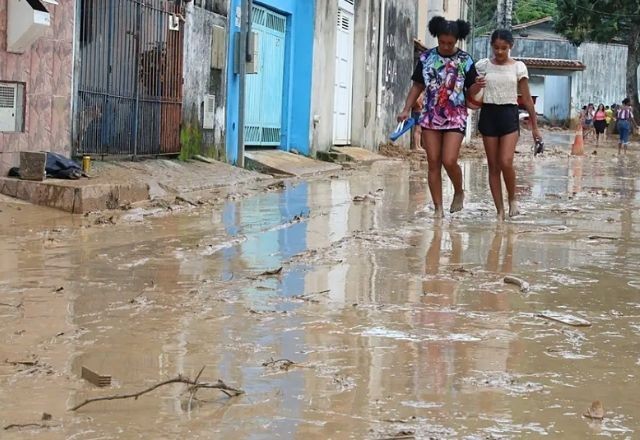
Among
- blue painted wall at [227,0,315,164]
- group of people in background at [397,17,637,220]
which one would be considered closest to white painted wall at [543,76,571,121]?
blue painted wall at [227,0,315,164]

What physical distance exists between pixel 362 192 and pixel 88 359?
825cm

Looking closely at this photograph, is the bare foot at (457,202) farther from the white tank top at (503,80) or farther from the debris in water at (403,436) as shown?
the debris in water at (403,436)

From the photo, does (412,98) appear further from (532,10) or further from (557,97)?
(532,10)

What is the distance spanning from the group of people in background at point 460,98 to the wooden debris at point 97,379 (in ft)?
18.8

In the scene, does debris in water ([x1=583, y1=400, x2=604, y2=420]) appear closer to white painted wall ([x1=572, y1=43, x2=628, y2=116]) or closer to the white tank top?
the white tank top

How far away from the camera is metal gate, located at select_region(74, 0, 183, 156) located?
1095 centimetres

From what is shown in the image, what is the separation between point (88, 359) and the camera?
3.82 m

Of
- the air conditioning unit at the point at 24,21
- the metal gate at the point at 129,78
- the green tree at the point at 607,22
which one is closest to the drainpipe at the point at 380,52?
the metal gate at the point at 129,78

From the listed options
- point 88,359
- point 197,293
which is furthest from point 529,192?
point 88,359

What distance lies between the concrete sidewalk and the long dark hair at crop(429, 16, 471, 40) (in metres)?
2.86

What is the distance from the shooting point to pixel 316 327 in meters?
4.45

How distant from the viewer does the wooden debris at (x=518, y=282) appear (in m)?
5.46

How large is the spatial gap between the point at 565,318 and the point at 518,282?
2.77ft

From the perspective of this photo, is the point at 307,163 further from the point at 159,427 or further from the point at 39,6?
the point at 159,427
